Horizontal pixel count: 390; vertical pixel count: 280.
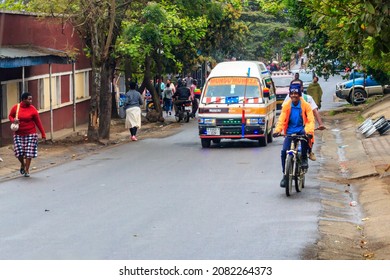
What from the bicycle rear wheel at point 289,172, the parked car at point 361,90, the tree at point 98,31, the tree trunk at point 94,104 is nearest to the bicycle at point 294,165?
the bicycle rear wheel at point 289,172

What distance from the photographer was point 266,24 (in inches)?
2709

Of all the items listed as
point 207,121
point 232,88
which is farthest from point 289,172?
point 232,88

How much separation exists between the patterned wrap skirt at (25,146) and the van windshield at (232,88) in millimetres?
7686

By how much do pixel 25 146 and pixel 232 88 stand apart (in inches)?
330

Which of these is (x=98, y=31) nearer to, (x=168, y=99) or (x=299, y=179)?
(x=299, y=179)

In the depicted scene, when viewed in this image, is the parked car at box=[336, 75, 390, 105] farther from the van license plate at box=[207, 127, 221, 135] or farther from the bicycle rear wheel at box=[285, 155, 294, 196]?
the bicycle rear wheel at box=[285, 155, 294, 196]

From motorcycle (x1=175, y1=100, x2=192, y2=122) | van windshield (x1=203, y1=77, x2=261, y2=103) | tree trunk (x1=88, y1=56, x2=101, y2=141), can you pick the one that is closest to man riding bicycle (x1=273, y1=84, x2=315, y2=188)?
van windshield (x1=203, y1=77, x2=261, y2=103)

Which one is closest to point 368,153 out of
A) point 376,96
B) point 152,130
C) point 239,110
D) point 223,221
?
point 239,110

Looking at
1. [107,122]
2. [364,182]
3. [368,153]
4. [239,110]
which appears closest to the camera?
[364,182]

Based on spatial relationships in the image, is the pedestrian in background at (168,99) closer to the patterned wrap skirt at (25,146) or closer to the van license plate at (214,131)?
the van license plate at (214,131)

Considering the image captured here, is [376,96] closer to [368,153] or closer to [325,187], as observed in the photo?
[368,153]

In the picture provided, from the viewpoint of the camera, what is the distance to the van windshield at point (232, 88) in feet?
83.0

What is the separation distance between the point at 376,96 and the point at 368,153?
78.9ft

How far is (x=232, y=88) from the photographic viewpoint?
2550 centimetres
